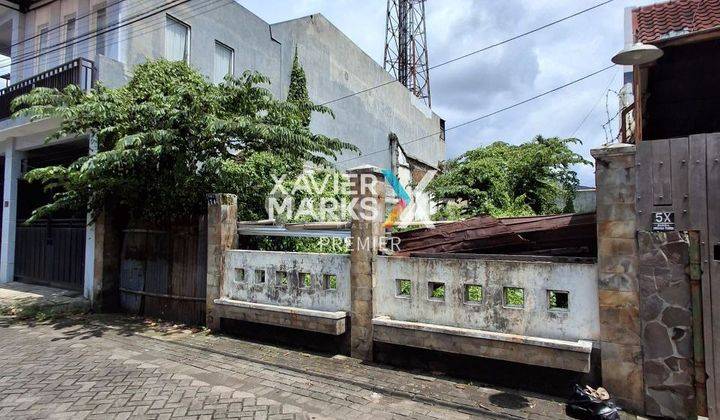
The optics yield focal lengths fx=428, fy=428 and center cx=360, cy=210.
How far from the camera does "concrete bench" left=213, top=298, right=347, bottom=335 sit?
5.54m

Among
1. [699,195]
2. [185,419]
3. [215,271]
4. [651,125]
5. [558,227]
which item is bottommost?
[185,419]

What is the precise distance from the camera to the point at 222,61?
1241 cm

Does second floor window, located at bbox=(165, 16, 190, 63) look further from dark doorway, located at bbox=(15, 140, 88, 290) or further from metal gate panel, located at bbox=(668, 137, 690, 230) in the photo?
metal gate panel, located at bbox=(668, 137, 690, 230)

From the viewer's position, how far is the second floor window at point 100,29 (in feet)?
33.6

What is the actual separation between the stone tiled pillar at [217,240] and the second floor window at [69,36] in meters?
7.58

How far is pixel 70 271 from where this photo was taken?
1048 cm

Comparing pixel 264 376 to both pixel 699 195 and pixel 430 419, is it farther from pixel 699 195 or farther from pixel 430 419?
pixel 699 195

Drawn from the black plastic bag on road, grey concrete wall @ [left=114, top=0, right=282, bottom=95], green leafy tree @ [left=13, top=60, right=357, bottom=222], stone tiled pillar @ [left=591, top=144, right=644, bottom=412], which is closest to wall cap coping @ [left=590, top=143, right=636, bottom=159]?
stone tiled pillar @ [left=591, top=144, right=644, bottom=412]

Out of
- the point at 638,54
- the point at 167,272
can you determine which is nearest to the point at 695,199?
the point at 638,54

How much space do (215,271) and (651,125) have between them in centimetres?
707

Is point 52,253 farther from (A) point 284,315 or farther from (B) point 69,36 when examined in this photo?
(A) point 284,315

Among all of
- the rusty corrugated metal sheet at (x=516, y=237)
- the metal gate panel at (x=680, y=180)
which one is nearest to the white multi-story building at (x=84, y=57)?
the rusty corrugated metal sheet at (x=516, y=237)

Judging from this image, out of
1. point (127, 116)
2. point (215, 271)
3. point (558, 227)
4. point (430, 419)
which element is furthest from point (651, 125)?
point (127, 116)

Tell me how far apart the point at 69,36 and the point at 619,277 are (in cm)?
1375
